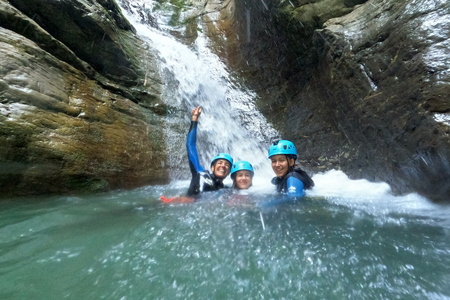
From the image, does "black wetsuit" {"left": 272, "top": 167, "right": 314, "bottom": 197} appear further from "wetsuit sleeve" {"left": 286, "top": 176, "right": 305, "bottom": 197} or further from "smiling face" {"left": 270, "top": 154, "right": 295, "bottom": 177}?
"smiling face" {"left": 270, "top": 154, "right": 295, "bottom": 177}

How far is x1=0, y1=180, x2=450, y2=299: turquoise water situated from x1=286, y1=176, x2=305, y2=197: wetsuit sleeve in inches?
Result: 27.1

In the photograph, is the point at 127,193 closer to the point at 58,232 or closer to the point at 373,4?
the point at 58,232

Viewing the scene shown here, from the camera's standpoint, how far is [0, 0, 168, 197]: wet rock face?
14.6 ft

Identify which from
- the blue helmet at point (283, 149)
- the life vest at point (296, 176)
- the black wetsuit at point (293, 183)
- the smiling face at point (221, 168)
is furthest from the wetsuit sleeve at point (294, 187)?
the smiling face at point (221, 168)

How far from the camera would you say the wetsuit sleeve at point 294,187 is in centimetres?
456

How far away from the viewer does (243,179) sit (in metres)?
5.76

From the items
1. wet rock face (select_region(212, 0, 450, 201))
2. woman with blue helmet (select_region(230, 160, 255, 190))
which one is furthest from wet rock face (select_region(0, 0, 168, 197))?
wet rock face (select_region(212, 0, 450, 201))

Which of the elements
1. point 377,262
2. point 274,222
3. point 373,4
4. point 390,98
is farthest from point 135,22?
point 377,262

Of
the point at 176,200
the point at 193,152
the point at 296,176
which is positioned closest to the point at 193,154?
the point at 193,152

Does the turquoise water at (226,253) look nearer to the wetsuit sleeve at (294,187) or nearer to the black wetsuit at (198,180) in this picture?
the wetsuit sleeve at (294,187)

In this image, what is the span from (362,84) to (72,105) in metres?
6.34

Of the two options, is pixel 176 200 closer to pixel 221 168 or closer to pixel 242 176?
pixel 221 168

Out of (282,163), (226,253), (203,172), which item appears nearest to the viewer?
(226,253)

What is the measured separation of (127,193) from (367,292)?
4.61 m
